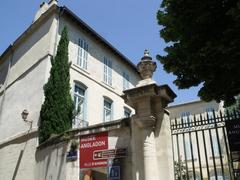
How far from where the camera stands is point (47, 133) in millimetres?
11320

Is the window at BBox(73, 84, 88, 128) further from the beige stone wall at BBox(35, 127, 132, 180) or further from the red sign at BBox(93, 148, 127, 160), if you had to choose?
the red sign at BBox(93, 148, 127, 160)

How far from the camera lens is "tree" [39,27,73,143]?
1152 cm

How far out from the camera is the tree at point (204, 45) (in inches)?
196

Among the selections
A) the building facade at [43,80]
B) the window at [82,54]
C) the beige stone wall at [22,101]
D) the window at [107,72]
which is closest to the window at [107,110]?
the building facade at [43,80]

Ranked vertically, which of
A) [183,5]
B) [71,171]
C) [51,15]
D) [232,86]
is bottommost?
[71,171]

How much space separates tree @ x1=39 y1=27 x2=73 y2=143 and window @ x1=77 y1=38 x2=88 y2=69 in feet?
6.04

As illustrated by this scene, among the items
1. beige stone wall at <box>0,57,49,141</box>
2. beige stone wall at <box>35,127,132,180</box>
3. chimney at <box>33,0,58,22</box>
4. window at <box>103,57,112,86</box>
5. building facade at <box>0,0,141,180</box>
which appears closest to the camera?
beige stone wall at <box>35,127,132,180</box>

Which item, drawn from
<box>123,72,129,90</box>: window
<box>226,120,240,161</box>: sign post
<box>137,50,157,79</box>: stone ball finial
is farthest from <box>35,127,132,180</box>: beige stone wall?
<box>123,72,129,90</box>: window

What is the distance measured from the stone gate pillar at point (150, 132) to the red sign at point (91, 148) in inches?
32.8

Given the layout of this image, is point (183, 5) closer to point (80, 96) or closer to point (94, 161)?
point (94, 161)

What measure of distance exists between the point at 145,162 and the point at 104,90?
34.1ft

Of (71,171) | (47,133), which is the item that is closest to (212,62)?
(71,171)

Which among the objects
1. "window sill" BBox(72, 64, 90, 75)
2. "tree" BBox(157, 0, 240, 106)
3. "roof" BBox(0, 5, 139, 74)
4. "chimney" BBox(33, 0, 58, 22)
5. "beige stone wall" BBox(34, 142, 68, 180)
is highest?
"chimney" BBox(33, 0, 58, 22)

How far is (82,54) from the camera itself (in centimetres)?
1571
